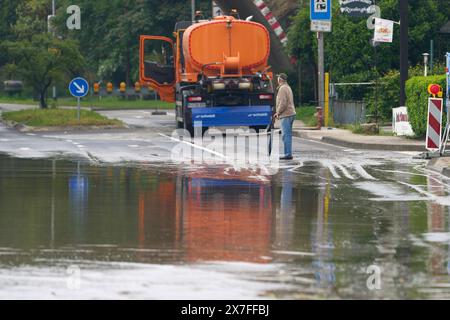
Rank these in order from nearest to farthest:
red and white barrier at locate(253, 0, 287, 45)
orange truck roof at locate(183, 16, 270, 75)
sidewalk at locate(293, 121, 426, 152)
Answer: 1. sidewalk at locate(293, 121, 426, 152)
2. orange truck roof at locate(183, 16, 270, 75)
3. red and white barrier at locate(253, 0, 287, 45)

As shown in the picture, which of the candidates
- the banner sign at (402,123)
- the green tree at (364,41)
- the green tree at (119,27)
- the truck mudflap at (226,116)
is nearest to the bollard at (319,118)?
the truck mudflap at (226,116)

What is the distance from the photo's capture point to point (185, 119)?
35.5 meters

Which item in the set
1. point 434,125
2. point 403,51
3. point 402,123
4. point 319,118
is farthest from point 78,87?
point 434,125

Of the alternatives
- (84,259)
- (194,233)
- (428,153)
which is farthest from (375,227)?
(428,153)

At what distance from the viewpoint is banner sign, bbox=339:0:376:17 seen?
42.2 metres

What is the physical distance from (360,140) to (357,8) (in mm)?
12497

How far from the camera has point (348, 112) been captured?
135 ft

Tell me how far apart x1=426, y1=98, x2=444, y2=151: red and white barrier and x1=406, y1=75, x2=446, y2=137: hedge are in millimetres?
3585

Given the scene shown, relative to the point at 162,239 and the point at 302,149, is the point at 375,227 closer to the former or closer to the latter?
the point at 162,239

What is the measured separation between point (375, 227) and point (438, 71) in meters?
24.5

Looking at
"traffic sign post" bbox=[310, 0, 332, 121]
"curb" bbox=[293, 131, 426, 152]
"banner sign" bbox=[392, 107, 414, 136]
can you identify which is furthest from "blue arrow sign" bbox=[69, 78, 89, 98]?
"banner sign" bbox=[392, 107, 414, 136]

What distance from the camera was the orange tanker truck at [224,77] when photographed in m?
35.3

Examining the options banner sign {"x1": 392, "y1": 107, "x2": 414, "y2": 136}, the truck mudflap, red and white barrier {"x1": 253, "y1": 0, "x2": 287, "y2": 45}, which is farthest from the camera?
red and white barrier {"x1": 253, "y1": 0, "x2": 287, "y2": 45}

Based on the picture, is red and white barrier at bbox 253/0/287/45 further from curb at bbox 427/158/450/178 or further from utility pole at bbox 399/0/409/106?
curb at bbox 427/158/450/178
